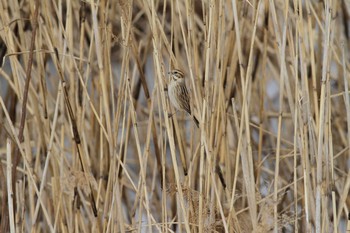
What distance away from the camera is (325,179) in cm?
203

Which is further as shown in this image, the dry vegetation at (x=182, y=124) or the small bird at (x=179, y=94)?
the small bird at (x=179, y=94)

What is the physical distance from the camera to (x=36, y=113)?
254cm

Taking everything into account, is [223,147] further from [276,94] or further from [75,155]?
[276,94]

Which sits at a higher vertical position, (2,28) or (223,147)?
(2,28)

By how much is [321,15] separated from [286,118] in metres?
0.79

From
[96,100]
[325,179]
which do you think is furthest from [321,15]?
[96,100]

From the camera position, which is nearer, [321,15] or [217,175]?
[217,175]

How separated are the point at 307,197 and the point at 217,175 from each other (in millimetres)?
497

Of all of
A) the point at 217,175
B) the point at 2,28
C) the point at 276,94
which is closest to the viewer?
the point at 2,28

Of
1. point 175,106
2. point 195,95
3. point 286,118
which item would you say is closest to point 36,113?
point 175,106

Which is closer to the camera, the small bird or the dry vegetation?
the dry vegetation

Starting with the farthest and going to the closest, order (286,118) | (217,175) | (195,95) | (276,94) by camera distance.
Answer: (276,94)
(286,118)
(217,175)
(195,95)

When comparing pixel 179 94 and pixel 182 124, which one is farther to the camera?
pixel 182 124

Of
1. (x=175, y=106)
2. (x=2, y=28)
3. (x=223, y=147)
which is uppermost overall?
(x=2, y=28)
